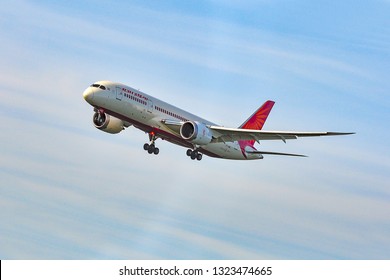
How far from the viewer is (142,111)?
3253 inches

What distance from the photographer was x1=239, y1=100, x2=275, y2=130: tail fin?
101062 millimetres

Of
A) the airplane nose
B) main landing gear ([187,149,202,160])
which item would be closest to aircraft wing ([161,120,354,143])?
main landing gear ([187,149,202,160])

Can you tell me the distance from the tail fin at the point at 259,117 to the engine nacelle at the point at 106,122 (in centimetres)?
1930

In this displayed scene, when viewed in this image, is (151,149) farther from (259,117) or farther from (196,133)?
(259,117)

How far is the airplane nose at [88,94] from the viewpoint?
79.6 meters

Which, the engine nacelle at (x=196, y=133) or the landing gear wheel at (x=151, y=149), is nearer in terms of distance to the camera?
the engine nacelle at (x=196, y=133)

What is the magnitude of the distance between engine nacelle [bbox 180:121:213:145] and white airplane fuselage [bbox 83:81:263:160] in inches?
36.0

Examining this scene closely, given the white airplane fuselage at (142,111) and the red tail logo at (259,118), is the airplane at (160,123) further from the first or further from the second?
the red tail logo at (259,118)

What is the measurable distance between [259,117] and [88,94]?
2855 cm

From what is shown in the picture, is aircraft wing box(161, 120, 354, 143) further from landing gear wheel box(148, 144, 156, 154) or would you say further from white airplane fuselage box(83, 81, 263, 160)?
landing gear wheel box(148, 144, 156, 154)

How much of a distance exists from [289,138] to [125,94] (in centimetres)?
1515

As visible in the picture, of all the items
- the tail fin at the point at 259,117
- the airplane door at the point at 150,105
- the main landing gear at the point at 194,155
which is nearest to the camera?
the airplane door at the point at 150,105

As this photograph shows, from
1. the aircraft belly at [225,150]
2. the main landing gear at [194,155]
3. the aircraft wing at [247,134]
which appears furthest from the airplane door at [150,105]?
the aircraft belly at [225,150]

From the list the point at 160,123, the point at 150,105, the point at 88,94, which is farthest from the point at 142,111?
the point at 88,94
